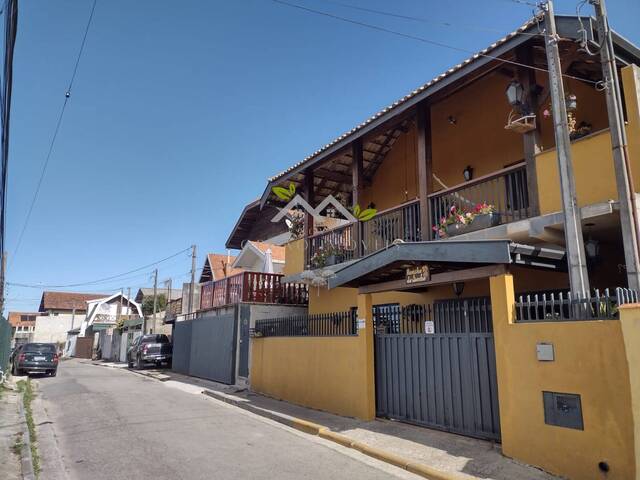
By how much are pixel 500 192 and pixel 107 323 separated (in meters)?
47.6

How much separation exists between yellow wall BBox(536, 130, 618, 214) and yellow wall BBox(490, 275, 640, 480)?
2.00 meters

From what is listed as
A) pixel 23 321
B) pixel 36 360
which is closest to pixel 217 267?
pixel 36 360

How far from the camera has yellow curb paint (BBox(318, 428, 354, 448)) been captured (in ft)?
24.6

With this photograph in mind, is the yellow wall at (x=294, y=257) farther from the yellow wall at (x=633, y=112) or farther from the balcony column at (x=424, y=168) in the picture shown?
the yellow wall at (x=633, y=112)

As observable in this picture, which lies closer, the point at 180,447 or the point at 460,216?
the point at 180,447

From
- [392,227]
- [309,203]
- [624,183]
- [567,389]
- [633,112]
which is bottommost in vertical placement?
[567,389]

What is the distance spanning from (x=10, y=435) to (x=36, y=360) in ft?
51.4

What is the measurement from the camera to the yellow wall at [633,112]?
6.96m

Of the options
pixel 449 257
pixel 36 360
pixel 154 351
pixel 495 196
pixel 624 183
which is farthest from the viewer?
pixel 154 351

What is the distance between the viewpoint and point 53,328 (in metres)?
58.0

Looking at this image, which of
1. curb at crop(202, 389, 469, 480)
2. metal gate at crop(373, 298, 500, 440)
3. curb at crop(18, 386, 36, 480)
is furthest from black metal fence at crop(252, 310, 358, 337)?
curb at crop(18, 386, 36, 480)

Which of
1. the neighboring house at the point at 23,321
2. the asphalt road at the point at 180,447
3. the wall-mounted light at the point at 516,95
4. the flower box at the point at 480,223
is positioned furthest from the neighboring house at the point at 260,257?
the neighboring house at the point at 23,321

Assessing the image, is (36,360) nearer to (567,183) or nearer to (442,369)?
(442,369)

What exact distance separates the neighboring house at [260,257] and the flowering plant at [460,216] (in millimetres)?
11521
